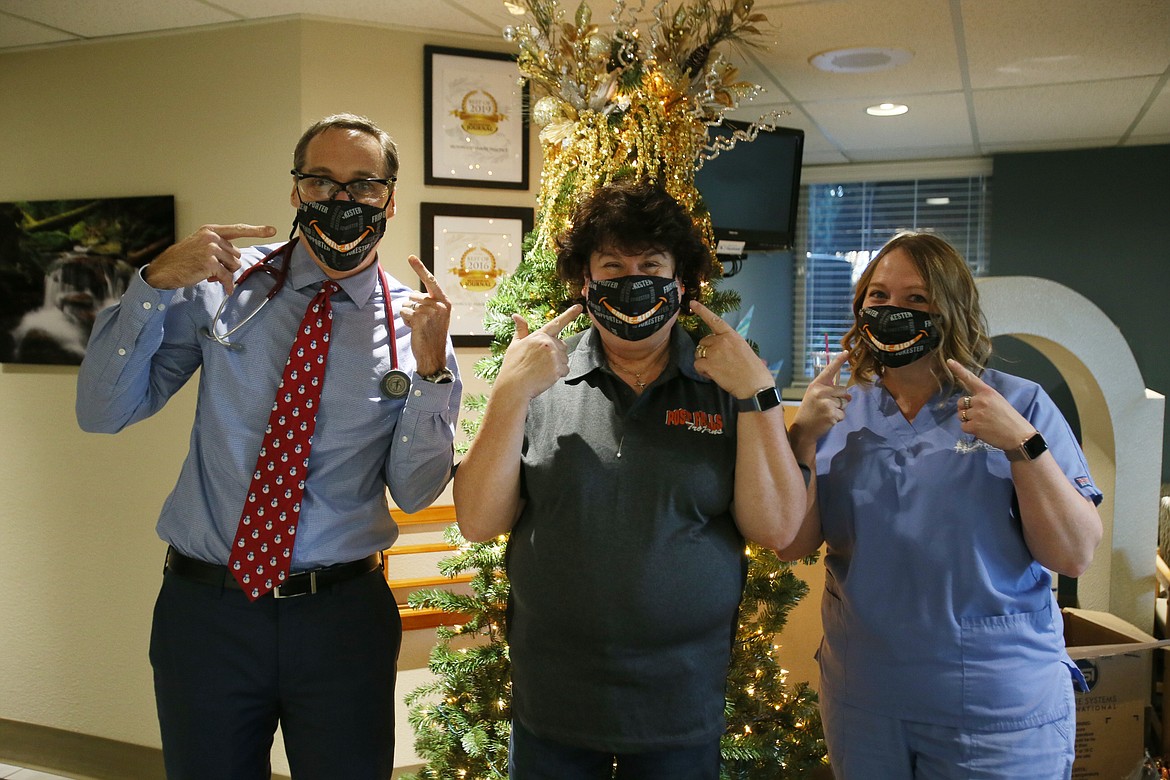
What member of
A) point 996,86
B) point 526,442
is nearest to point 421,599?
point 526,442

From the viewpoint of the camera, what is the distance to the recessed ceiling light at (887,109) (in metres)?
4.44

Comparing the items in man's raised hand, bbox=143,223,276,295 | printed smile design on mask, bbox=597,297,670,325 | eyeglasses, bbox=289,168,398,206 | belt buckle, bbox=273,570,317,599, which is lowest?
belt buckle, bbox=273,570,317,599

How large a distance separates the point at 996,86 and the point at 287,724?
155 inches

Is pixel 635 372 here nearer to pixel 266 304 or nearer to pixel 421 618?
pixel 266 304

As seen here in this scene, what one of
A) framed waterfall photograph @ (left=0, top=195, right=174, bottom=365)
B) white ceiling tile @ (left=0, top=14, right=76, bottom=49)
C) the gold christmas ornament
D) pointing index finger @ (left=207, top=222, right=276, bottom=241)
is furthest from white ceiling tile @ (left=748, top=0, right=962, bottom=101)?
white ceiling tile @ (left=0, top=14, right=76, bottom=49)

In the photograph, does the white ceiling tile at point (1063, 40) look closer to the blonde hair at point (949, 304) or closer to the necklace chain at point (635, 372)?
the blonde hair at point (949, 304)

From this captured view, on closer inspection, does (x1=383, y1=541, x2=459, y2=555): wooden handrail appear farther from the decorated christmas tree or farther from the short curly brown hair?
the short curly brown hair

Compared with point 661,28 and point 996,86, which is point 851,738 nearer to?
point 661,28

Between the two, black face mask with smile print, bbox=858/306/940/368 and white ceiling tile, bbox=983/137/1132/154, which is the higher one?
white ceiling tile, bbox=983/137/1132/154

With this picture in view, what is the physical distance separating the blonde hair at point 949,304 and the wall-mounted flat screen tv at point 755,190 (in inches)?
91.7

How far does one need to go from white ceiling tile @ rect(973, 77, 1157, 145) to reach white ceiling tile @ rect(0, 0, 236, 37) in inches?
132

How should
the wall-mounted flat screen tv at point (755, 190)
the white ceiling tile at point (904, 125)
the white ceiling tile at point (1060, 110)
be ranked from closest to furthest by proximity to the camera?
the wall-mounted flat screen tv at point (755, 190)
the white ceiling tile at point (1060, 110)
the white ceiling tile at point (904, 125)

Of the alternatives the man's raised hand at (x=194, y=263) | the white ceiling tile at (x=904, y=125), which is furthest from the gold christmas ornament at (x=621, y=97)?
the white ceiling tile at (x=904, y=125)

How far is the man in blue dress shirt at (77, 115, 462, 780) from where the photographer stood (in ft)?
5.10
